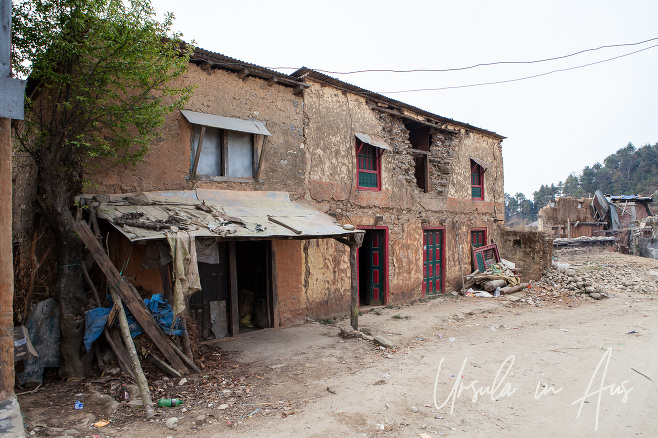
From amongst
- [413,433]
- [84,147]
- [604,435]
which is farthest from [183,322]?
[604,435]

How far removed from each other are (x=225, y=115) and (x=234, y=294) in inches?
149

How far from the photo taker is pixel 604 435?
4043mm

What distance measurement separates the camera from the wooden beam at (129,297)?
5.60m

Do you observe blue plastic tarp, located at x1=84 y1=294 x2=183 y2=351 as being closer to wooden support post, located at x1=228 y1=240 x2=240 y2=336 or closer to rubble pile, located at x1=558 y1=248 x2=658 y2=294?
A: wooden support post, located at x1=228 y1=240 x2=240 y2=336

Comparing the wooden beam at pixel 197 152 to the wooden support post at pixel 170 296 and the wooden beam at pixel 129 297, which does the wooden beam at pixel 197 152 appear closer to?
the wooden support post at pixel 170 296

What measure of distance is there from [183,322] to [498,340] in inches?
240

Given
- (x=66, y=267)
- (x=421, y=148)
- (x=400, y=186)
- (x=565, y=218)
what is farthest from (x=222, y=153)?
(x=565, y=218)

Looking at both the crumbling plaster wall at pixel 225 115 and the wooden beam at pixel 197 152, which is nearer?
the crumbling plaster wall at pixel 225 115

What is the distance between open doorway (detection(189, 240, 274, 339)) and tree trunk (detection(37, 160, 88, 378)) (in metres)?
2.20

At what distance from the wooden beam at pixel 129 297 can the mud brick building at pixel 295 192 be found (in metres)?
0.40

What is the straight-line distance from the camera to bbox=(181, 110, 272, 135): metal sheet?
7.54m

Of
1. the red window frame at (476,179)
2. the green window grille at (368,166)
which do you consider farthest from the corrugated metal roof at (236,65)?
the red window frame at (476,179)

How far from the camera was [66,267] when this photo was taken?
19.1ft

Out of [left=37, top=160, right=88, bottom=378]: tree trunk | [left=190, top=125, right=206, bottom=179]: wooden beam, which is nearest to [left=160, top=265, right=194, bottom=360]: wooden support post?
[left=37, top=160, right=88, bottom=378]: tree trunk
